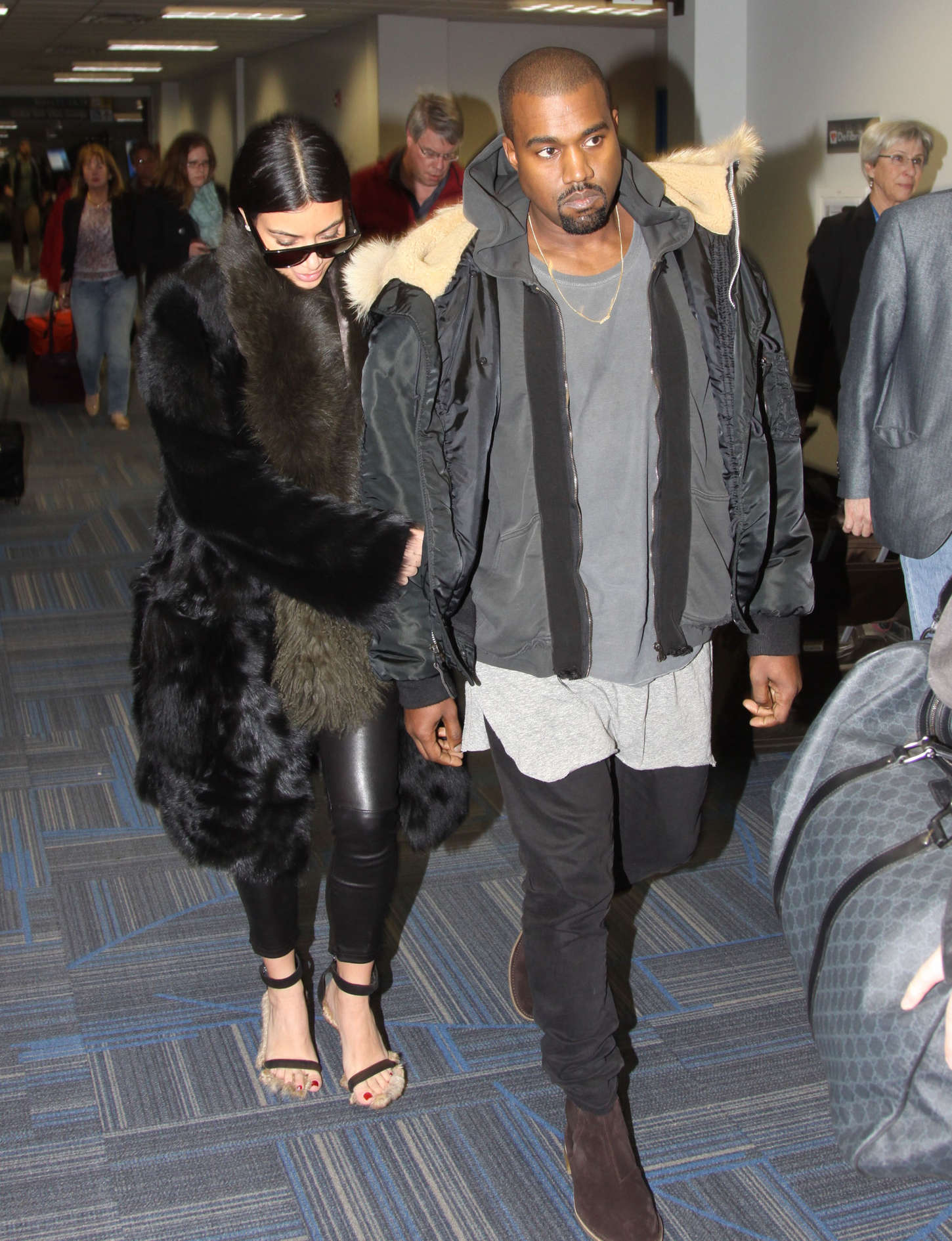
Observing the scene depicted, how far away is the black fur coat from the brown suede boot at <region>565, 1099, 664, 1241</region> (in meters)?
0.68

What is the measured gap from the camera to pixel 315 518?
198cm

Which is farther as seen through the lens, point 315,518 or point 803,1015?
point 803,1015

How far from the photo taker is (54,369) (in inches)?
384

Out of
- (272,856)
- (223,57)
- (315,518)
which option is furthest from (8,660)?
(223,57)

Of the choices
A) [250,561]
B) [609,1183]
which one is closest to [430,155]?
[250,561]

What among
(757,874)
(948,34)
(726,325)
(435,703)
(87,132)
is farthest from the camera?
(87,132)

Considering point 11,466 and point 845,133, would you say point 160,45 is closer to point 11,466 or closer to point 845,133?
point 11,466

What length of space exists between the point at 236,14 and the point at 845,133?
9412mm

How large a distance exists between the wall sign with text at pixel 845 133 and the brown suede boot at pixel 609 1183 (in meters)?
5.25

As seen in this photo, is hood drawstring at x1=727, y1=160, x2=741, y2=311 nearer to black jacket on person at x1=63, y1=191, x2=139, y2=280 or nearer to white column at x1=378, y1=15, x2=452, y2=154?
black jacket on person at x1=63, y1=191, x2=139, y2=280

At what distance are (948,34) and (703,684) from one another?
14.8ft

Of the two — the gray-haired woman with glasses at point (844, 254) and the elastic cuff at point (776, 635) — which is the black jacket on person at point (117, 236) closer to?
the gray-haired woman with glasses at point (844, 254)

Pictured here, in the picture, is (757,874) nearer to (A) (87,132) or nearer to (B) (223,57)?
(B) (223,57)

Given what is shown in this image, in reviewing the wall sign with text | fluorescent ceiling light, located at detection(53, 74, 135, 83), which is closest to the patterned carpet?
the wall sign with text
